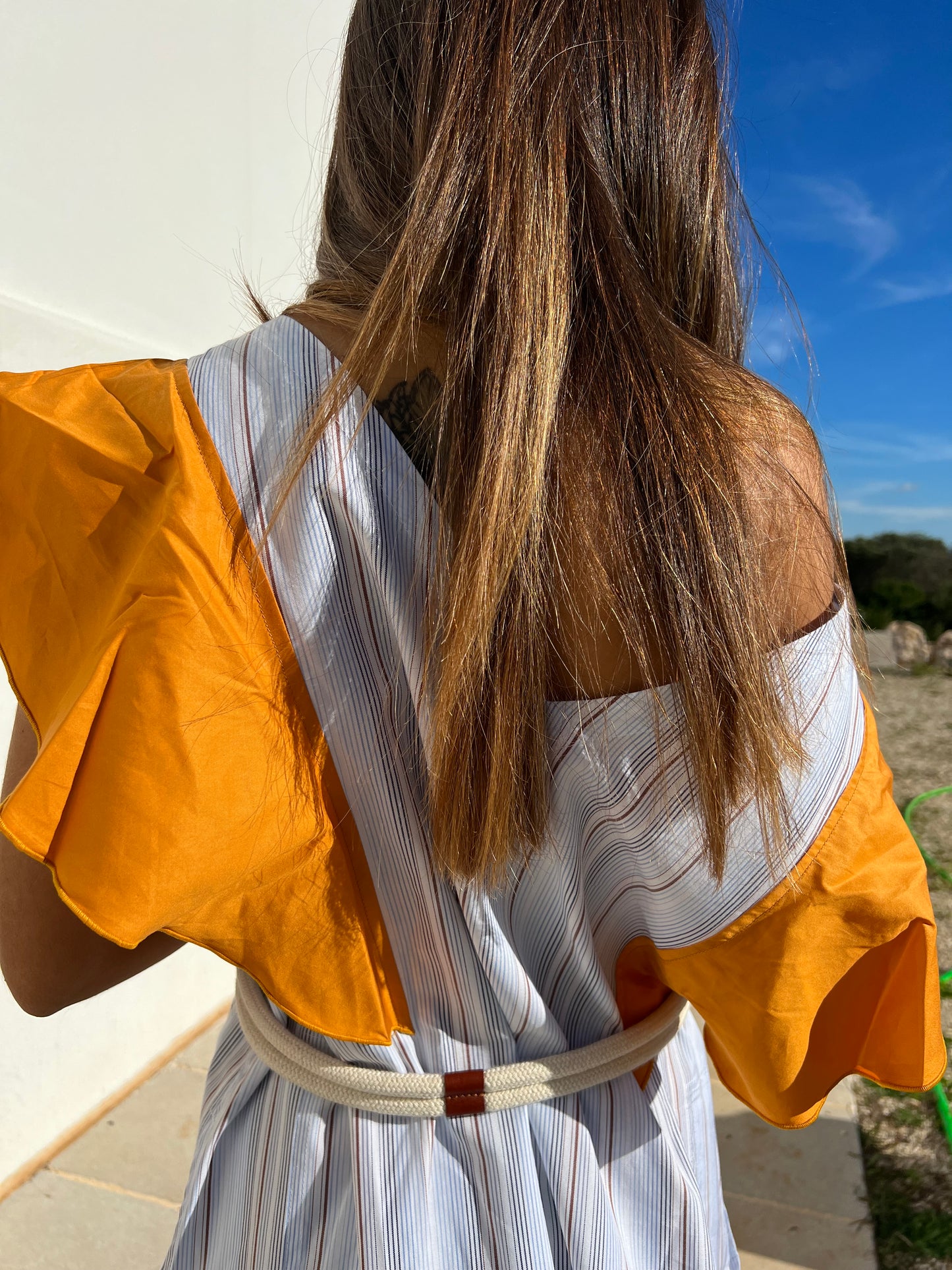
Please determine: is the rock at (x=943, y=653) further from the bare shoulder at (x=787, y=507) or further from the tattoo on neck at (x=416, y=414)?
the tattoo on neck at (x=416, y=414)

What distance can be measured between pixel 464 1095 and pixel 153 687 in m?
0.43

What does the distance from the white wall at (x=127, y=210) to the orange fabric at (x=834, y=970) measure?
52.6 inches

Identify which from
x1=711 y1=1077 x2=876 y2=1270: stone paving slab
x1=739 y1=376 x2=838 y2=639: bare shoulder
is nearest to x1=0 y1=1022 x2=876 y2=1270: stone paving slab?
x1=711 y1=1077 x2=876 y2=1270: stone paving slab

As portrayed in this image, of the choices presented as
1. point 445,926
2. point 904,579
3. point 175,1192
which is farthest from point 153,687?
point 904,579

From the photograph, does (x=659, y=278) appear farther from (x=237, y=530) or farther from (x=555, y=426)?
(x=237, y=530)

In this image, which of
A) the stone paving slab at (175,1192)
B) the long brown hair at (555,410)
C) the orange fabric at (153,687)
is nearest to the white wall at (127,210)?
the stone paving slab at (175,1192)

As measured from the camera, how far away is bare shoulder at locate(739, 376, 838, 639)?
22.2 inches

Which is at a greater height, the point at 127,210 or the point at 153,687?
the point at 127,210

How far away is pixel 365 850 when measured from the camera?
0.64 metres

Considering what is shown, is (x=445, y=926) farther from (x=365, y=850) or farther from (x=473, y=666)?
(x=473, y=666)

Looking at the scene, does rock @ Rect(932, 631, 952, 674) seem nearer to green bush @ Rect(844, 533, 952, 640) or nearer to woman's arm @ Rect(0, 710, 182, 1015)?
green bush @ Rect(844, 533, 952, 640)

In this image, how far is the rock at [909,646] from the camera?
7781 millimetres

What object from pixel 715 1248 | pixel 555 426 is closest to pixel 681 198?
pixel 555 426

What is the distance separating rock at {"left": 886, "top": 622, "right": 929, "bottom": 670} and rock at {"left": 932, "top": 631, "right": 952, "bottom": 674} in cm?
7
